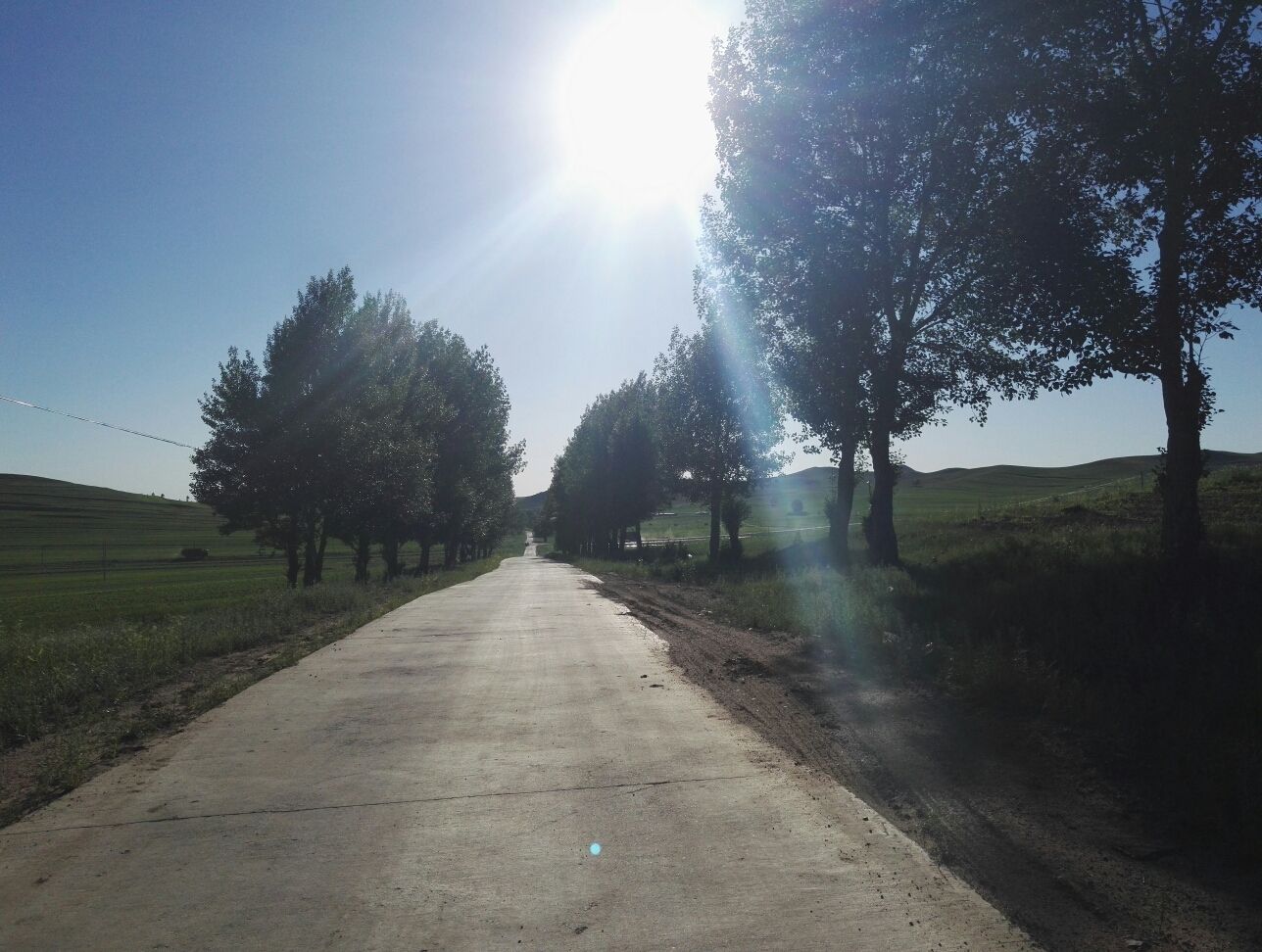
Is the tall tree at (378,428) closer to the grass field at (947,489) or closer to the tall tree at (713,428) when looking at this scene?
the tall tree at (713,428)

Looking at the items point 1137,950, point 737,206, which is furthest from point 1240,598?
point 737,206

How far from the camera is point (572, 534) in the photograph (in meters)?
86.4

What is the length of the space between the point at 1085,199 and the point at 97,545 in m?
114

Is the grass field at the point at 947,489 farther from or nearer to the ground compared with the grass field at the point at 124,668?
farther from the ground

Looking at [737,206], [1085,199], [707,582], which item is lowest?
[707,582]

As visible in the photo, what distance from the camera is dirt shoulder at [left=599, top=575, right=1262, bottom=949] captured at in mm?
3520

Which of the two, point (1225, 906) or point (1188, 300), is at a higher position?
point (1188, 300)

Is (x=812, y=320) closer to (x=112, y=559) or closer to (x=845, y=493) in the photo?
(x=845, y=493)

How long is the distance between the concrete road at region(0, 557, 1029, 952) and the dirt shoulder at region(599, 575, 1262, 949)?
31 cm

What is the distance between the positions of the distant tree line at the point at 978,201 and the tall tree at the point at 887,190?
50 mm

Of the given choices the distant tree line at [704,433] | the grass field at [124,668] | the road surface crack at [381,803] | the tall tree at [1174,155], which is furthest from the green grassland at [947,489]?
the road surface crack at [381,803]

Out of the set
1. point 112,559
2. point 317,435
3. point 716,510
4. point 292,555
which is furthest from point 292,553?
point 112,559

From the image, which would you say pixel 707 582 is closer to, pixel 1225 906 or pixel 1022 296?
pixel 1022 296

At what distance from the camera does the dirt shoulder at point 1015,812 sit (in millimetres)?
3520
